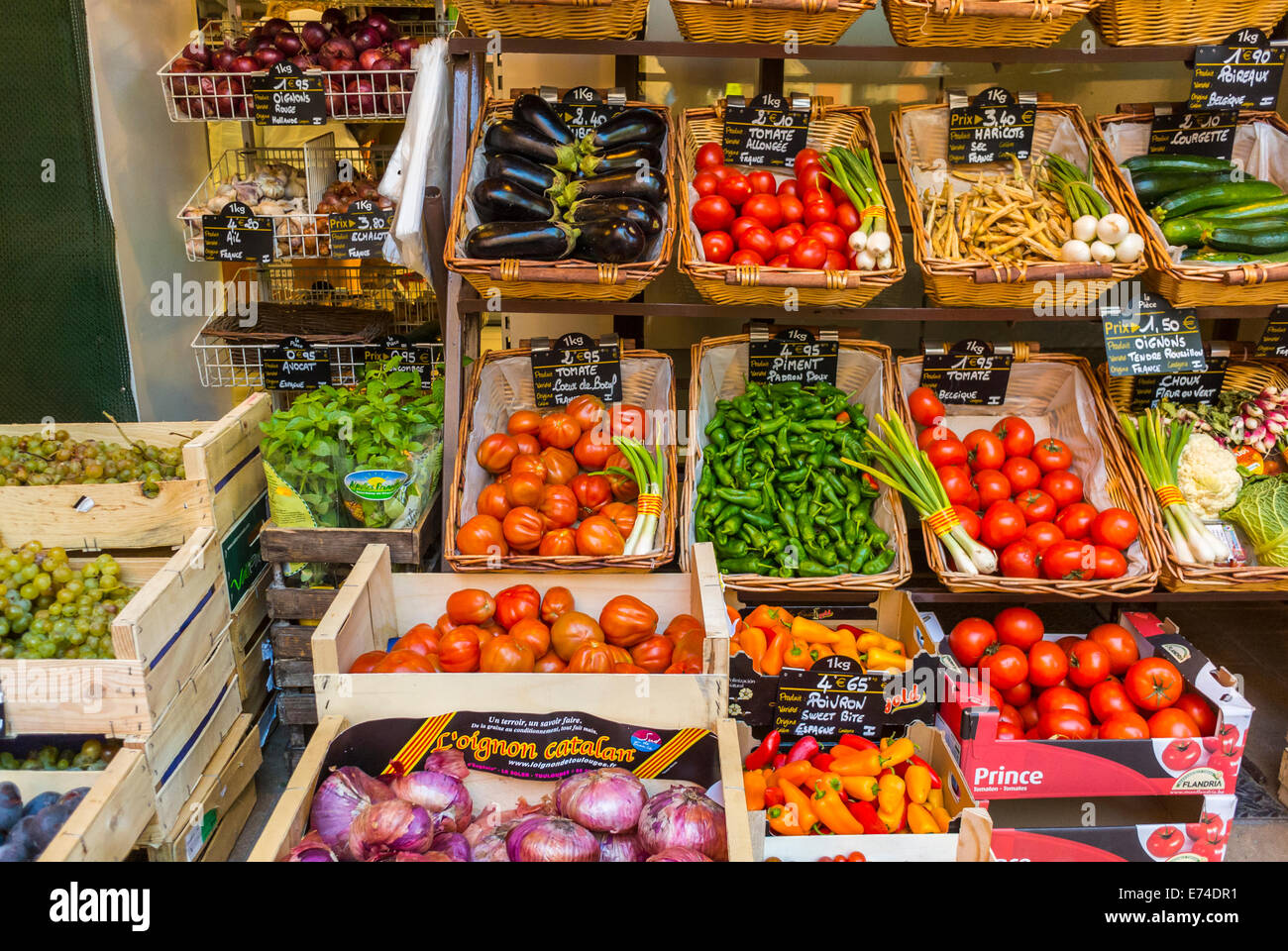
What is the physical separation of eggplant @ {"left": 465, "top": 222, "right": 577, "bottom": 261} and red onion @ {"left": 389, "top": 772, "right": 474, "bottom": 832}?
56.5 inches

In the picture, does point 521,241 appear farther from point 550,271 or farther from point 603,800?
point 603,800

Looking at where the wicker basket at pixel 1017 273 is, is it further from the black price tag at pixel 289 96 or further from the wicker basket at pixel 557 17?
the black price tag at pixel 289 96

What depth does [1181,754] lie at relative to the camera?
7.87 ft

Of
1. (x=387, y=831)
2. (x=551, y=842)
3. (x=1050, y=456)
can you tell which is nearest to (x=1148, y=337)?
(x=1050, y=456)

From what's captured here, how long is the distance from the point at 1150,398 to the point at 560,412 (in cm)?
193

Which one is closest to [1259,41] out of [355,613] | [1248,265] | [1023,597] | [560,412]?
[1248,265]

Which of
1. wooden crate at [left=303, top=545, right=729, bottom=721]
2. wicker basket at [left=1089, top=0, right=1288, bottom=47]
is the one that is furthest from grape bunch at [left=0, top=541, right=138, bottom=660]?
wicker basket at [left=1089, top=0, right=1288, bottom=47]

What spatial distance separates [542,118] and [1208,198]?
2.09 meters

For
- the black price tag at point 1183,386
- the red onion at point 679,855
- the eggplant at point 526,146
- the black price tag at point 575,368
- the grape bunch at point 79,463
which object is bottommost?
the red onion at point 679,855

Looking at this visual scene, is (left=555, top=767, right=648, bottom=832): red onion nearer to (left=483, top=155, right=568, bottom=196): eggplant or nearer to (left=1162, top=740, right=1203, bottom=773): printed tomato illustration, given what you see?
(left=1162, top=740, right=1203, bottom=773): printed tomato illustration

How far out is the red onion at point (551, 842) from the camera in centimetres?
163

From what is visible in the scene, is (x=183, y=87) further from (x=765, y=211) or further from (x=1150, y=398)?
(x=1150, y=398)

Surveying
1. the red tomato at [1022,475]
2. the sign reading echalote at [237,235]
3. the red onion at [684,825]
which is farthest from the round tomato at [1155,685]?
the sign reading echalote at [237,235]

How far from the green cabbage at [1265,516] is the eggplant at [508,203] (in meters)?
2.30
